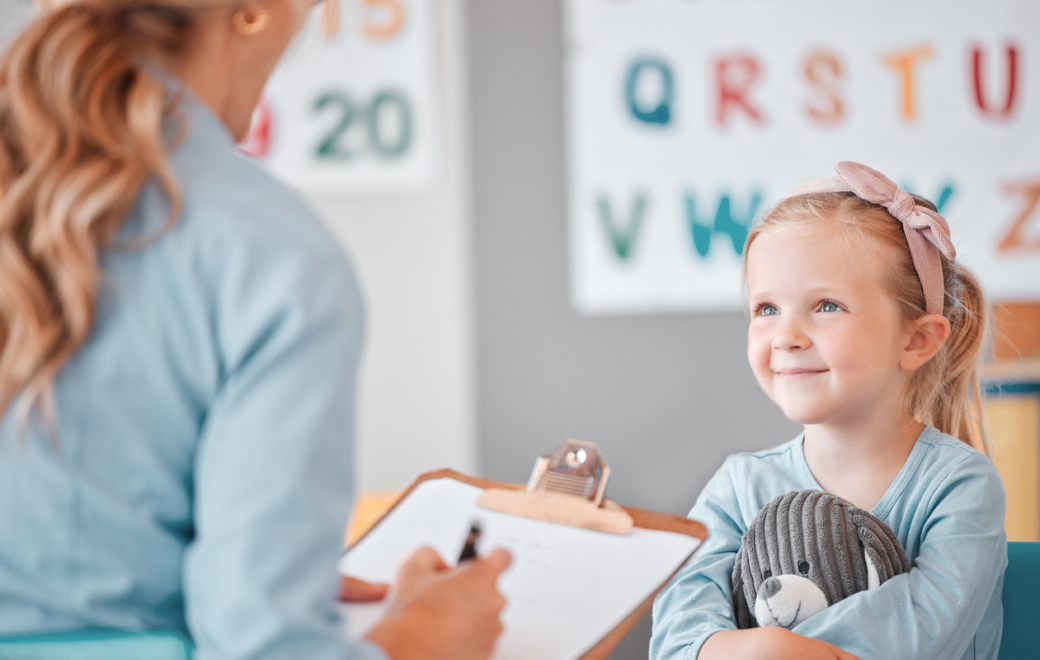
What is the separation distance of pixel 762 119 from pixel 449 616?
1.50m

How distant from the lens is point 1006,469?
1.74 m

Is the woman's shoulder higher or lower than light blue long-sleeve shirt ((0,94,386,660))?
higher

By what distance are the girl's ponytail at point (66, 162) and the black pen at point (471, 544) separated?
0.23 m

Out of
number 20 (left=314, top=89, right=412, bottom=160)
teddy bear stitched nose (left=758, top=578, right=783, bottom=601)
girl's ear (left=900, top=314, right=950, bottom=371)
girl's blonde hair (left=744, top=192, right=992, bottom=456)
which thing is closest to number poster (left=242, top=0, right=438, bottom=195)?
number 20 (left=314, top=89, right=412, bottom=160)

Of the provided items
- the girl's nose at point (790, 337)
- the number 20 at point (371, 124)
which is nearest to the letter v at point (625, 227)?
the number 20 at point (371, 124)

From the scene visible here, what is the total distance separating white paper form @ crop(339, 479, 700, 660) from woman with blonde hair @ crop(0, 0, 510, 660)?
0.12 m

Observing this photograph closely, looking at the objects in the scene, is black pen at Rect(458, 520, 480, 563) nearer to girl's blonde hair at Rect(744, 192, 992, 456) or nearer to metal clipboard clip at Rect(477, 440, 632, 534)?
metal clipboard clip at Rect(477, 440, 632, 534)

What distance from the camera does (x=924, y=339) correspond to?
78 cm

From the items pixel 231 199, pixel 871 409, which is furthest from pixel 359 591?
pixel 871 409

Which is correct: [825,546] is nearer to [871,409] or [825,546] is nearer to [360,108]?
[871,409]

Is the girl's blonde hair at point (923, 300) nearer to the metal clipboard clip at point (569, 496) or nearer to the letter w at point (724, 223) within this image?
the metal clipboard clip at point (569, 496)

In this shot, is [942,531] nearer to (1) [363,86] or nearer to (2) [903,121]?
(2) [903,121]

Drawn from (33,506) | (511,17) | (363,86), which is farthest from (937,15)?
(33,506)

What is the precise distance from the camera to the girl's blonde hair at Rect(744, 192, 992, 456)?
30.5 inches
